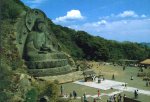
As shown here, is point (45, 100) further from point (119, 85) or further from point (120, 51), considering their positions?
point (120, 51)

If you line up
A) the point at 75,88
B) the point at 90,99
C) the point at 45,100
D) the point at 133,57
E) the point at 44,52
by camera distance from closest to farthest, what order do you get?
the point at 45,100 < the point at 90,99 < the point at 75,88 < the point at 44,52 < the point at 133,57

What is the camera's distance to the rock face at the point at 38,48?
90.4 feet

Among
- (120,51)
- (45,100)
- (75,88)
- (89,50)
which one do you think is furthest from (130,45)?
(45,100)

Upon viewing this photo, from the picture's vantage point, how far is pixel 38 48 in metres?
30.3

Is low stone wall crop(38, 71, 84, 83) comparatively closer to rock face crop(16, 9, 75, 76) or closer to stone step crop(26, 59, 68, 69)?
rock face crop(16, 9, 75, 76)

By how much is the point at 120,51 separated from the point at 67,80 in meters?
30.6

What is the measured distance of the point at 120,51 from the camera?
5534 centimetres

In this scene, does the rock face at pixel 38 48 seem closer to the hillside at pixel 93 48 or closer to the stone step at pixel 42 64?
the stone step at pixel 42 64

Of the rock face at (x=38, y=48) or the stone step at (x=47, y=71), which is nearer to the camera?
the stone step at (x=47, y=71)

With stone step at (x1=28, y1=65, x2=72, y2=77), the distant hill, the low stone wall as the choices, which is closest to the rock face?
stone step at (x1=28, y1=65, x2=72, y2=77)

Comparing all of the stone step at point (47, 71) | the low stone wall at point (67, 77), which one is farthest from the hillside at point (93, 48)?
the stone step at point (47, 71)

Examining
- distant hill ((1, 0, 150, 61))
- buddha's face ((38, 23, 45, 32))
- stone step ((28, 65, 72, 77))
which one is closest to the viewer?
stone step ((28, 65, 72, 77))

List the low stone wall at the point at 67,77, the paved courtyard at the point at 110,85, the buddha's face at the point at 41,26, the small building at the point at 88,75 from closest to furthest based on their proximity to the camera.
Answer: the paved courtyard at the point at 110,85
the low stone wall at the point at 67,77
the small building at the point at 88,75
the buddha's face at the point at 41,26

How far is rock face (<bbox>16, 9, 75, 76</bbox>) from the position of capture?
27547 mm
